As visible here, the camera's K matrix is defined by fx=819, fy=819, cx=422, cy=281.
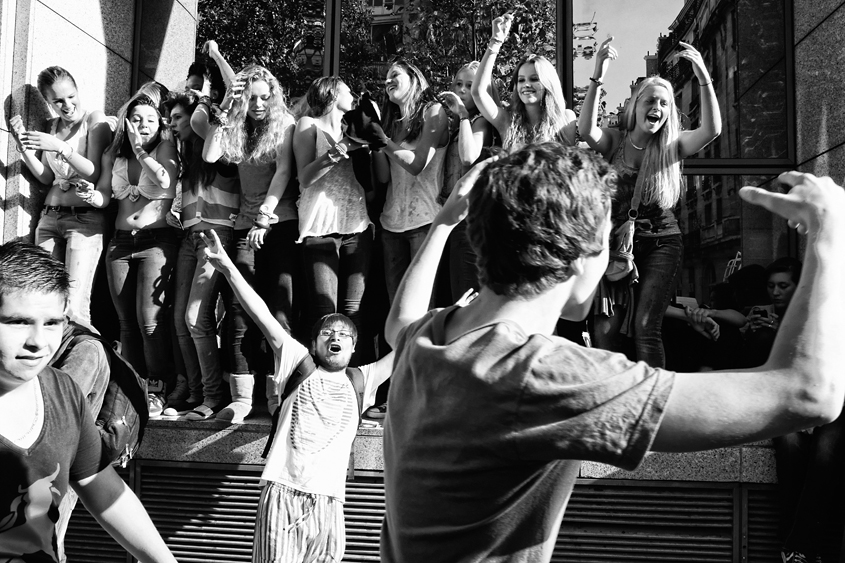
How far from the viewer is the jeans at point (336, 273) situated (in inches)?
209

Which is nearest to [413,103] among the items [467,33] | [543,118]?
[543,118]

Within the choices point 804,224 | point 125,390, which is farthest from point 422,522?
point 125,390

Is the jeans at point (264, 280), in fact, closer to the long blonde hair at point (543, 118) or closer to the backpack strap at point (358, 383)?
the backpack strap at point (358, 383)

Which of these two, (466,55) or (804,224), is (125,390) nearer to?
(804,224)

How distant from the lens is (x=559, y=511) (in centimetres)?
150

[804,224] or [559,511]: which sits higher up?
[804,224]

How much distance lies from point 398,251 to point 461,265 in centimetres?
46

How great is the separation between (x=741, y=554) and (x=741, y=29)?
14.3ft

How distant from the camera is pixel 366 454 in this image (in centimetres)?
508

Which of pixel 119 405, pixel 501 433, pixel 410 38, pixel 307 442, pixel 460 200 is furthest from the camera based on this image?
pixel 410 38

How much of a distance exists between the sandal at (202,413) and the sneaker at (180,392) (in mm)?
245

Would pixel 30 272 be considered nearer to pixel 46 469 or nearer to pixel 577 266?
pixel 46 469

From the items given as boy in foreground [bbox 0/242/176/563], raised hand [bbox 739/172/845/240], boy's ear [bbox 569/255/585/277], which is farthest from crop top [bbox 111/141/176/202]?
raised hand [bbox 739/172/845/240]

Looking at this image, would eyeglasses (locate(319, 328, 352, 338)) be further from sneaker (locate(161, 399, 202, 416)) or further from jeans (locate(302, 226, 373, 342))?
sneaker (locate(161, 399, 202, 416))
